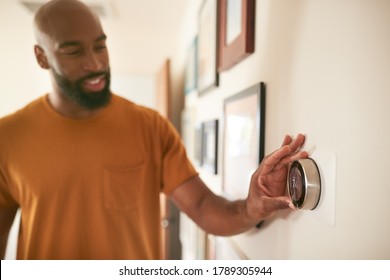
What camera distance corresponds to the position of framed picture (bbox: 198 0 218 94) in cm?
71

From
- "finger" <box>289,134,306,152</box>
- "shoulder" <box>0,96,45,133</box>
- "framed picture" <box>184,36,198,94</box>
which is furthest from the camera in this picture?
"framed picture" <box>184,36,198,94</box>

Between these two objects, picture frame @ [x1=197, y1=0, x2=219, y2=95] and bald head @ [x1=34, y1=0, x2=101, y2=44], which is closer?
bald head @ [x1=34, y1=0, x2=101, y2=44]

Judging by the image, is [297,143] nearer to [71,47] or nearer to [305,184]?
[305,184]

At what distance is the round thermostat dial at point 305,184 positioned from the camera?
30 centimetres

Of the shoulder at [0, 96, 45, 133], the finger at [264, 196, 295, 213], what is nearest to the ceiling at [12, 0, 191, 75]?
the shoulder at [0, 96, 45, 133]

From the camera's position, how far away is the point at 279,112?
1.25ft

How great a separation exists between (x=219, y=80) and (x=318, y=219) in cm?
47

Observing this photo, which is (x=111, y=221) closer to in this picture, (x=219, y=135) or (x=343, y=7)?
(x=219, y=135)

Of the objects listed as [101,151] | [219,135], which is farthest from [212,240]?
[101,151]

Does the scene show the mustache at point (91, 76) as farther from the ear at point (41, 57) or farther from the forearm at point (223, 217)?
the forearm at point (223, 217)

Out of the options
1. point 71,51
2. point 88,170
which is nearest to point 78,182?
point 88,170

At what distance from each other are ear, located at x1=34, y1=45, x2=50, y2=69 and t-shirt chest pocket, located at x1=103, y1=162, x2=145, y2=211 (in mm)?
205

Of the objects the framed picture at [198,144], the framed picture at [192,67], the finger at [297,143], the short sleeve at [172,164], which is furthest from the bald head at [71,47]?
the framed picture at [192,67]

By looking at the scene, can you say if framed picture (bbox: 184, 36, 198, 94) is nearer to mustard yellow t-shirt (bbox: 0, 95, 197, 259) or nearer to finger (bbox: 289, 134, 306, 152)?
mustard yellow t-shirt (bbox: 0, 95, 197, 259)
